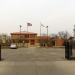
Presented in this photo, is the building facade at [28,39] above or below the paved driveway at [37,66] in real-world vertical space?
above

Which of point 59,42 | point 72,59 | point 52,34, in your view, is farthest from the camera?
point 52,34

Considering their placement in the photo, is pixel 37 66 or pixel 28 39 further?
pixel 28 39

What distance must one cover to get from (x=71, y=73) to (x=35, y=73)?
2.17 m

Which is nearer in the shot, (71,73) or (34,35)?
(71,73)

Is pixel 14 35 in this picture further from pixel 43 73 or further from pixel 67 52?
pixel 43 73

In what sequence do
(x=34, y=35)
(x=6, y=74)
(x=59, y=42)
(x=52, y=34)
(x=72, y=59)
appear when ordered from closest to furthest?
(x=6, y=74) < (x=72, y=59) < (x=59, y=42) < (x=34, y=35) < (x=52, y=34)

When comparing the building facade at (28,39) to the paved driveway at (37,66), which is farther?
the building facade at (28,39)

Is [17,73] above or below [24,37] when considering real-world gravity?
below

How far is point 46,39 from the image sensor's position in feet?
130

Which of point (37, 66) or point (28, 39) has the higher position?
point (28, 39)

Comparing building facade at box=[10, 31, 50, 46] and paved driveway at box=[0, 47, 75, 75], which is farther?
building facade at box=[10, 31, 50, 46]

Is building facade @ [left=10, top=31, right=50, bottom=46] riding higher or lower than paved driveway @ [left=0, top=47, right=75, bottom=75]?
higher

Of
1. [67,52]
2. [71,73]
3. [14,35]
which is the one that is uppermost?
[14,35]

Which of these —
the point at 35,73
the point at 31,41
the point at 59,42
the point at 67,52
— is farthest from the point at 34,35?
the point at 35,73
